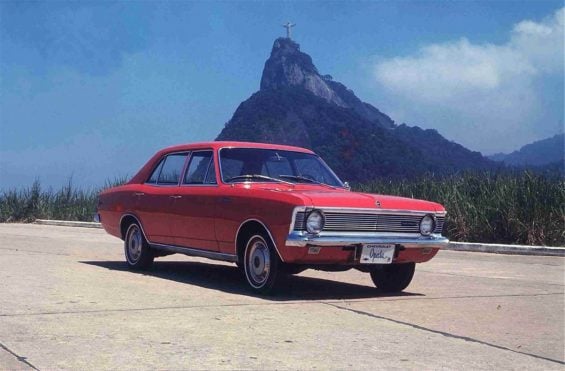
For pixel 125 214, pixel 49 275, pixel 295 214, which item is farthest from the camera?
pixel 125 214

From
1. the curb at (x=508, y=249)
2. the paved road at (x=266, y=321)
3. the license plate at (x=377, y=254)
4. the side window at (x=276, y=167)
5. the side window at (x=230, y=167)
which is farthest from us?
the curb at (x=508, y=249)

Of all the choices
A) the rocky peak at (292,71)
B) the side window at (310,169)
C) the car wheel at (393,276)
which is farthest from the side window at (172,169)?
the rocky peak at (292,71)

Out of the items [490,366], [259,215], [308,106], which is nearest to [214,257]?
[259,215]

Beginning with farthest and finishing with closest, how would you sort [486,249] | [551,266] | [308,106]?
[308,106]
[486,249]
[551,266]

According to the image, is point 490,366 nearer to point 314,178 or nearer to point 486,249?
point 314,178

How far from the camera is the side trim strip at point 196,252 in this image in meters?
8.46

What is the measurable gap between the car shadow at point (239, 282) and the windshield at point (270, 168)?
3.66 feet

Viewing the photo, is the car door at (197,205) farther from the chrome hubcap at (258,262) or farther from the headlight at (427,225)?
the headlight at (427,225)

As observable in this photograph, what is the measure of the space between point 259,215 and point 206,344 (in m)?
2.44

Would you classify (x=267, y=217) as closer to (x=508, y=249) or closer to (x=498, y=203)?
(x=508, y=249)

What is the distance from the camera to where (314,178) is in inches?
368

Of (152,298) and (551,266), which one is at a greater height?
(551,266)

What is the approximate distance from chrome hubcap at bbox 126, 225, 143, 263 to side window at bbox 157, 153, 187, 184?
72 cm

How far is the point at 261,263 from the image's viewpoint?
803 cm
